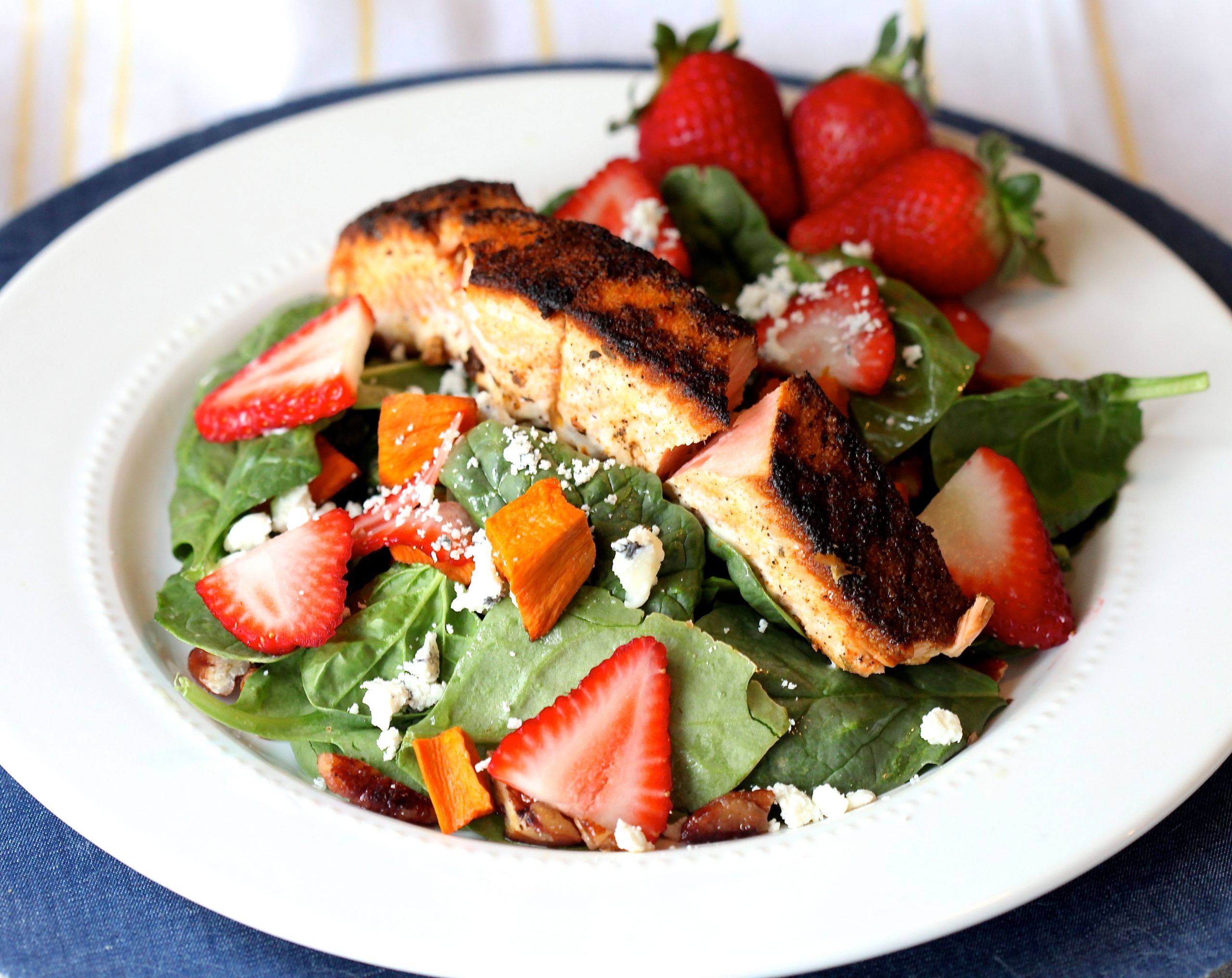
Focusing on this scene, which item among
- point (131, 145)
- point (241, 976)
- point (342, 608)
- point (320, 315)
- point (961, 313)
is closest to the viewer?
point (241, 976)

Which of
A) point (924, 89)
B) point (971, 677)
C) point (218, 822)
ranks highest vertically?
point (924, 89)

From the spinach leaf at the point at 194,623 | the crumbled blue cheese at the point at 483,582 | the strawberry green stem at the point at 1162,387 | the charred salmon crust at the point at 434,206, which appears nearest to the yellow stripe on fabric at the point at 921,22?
the strawberry green stem at the point at 1162,387

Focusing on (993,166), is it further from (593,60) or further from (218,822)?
(218,822)

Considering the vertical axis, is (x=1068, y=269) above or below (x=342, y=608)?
below

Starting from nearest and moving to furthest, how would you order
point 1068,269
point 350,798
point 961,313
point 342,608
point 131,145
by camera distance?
point 350,798 → point 342,608 → point 961,313 → point 1068,269 → point 131,145

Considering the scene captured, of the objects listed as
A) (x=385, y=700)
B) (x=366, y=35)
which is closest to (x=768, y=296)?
(x=385, y=700)

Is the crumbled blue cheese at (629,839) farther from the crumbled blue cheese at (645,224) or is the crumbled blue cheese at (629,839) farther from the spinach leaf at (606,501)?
the crumbled blue cheese at (645,224)

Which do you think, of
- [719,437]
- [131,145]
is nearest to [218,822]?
[719,437]

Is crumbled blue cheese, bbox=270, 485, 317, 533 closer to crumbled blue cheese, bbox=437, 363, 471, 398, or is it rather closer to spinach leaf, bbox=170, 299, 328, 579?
spinach leaf, bbox=170, 299, 328, 579

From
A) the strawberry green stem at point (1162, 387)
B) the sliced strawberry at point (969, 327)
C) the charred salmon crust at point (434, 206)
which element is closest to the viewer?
the strawberry green stem at point (1162, 387)
